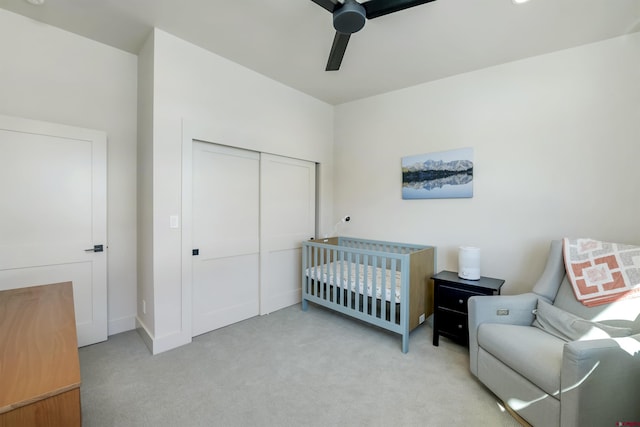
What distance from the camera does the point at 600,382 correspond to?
1.35 metres

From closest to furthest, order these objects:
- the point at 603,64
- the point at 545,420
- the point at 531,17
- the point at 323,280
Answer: the point at 545,420
the point at 531,17
the point at 603,64
the point at 323,280

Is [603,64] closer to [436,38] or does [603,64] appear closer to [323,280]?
[436,38]

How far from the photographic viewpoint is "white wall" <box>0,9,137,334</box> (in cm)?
221

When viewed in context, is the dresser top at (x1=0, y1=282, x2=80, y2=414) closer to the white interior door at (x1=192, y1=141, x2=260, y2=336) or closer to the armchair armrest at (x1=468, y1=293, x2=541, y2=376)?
the white interior door at (x1=192, y1=141, x2=260, y2=336)

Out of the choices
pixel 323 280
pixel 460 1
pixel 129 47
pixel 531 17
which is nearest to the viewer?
pixel 460 1

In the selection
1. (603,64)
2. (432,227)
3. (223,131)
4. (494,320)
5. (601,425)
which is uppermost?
(603,64)

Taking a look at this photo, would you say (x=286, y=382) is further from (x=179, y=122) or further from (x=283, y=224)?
(x=179, y=122)

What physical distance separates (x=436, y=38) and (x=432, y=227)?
1.89 m

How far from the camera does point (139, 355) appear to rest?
2.34 m

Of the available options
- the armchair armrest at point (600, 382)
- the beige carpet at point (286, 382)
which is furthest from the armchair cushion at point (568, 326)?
the beige carpet at point (286, 382)

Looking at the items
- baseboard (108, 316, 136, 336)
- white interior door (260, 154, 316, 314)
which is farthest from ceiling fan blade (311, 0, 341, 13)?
baseboard (108, 316, 136, 336)

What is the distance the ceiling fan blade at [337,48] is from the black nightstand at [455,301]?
209 cm

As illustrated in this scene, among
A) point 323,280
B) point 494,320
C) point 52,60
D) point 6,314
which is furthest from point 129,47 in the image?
point 494,320

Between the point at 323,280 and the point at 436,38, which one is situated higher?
the point at 436,38
